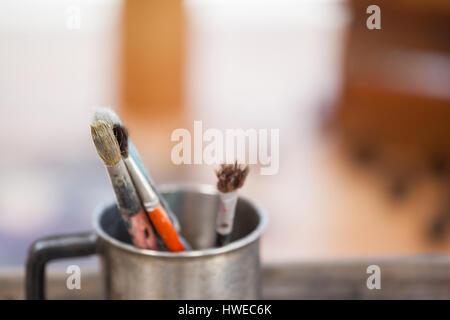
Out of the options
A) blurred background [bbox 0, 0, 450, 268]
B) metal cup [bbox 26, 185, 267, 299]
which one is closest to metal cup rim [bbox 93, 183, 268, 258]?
metal cup [bbox 26, 185, 267, 299]

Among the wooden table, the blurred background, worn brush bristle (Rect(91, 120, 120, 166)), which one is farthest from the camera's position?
the blurred background

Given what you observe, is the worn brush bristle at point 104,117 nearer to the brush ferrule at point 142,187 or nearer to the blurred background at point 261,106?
the brush ferrule at point 142,187

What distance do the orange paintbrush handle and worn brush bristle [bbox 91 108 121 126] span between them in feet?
0.20

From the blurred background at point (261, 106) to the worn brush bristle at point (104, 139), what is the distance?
0.20 meters

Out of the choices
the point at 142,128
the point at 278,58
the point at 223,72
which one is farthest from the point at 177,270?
the point at 278,58

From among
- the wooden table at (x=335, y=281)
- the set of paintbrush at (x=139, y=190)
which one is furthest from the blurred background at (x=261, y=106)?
the set of paintbrush at (x=139, y=190)

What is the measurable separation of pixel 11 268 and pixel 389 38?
1.07 m

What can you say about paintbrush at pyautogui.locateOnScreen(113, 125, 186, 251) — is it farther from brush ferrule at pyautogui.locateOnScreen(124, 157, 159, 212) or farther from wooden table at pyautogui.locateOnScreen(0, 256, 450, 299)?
wooden table at pyautogui.locateOnScreen(0, 256, 450, 299)

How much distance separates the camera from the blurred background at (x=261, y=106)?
2.87 ft

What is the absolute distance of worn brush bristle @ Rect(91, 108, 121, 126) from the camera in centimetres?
31

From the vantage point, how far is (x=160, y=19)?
5.78ft

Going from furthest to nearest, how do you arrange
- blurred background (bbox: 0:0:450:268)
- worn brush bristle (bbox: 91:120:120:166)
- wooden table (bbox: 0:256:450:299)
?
blurred background (bbox: 0:0:450:268) < wooden table (bbox: 0:256:450:299) < worn brush bristle (bbox: 91:120:120:166)

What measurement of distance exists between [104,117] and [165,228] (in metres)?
0.08

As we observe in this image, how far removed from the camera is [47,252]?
35 cm
